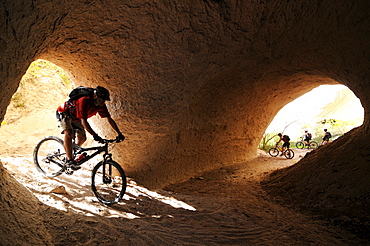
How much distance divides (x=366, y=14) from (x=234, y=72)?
2718 millimetres

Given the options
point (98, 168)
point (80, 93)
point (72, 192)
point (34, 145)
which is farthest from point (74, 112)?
point (34, 145)

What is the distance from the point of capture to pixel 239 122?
7688mm

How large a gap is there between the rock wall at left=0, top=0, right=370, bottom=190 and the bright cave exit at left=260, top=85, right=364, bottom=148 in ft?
42.6

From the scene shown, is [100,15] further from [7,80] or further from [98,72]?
[7,80]

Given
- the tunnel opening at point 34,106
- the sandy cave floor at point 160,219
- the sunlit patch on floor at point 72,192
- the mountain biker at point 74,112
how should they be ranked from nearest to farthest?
the sandy cave floor at point 160,219 → the sunlit patch on floor at point 72,192 → the mountain biker at point 74,112 → the tunnel opening at point 34,106

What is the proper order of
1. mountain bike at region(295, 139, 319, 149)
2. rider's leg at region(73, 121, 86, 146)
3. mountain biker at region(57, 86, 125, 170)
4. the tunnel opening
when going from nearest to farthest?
mountain biker at region(57, 86, 125, 170) → rider's leg at region(73, 121, 86, 146) → the tunnel opening → mountain bike at region(295, 139, 319, 149)

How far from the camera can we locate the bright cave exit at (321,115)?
17844 millimetres

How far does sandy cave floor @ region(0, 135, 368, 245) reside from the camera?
8.50 feet

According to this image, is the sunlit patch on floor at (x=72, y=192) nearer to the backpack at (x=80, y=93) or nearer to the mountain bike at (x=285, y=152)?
the backpack at (x=80, y=93)

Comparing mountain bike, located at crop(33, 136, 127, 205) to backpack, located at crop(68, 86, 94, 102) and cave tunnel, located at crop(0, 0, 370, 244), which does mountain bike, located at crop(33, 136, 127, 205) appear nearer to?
backpack, located at crop(68, 86, 94, 102)

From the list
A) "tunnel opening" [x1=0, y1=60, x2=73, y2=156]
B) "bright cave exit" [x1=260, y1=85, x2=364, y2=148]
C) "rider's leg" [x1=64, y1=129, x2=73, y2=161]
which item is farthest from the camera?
"bright cave exit" [x1=260, y1=85, x2=364, y2=148]

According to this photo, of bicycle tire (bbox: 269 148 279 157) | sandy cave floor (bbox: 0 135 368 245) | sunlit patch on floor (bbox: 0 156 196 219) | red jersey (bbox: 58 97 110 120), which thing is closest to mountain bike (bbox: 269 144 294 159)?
bicycle tire (bbox: 269 148 279 157)

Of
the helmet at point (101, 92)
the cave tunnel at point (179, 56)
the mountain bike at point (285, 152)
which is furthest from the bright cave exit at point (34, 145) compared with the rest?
the mountain bike at point (285, 152)

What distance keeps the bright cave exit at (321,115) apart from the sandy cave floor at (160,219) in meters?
14.6
